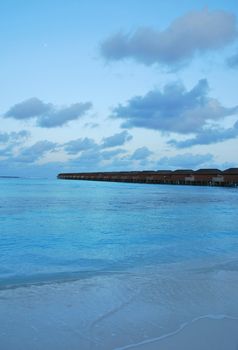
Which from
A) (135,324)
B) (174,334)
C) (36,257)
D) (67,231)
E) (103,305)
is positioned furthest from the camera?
(67,231)

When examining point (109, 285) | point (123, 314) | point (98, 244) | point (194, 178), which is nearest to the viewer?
point (123, 314)

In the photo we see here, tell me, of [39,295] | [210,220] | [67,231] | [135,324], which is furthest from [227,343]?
[210,220]

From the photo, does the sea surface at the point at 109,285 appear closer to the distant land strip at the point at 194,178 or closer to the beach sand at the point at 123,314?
the beach sand at the point at 123,314

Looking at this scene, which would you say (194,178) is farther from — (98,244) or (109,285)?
(109,285)

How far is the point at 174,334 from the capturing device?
Result: 14.2 ft

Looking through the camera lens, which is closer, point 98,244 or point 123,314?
point 123,314

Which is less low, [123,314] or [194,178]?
[194,178]

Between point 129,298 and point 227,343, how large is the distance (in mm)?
2047

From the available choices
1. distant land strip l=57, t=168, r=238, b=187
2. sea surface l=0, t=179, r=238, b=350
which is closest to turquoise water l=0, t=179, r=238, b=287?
sea surface l=0, t=179, r=238, b=350

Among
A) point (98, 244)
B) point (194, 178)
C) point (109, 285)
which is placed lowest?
point (98, 244)

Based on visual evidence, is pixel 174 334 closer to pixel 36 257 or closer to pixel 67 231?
pixel 36 257

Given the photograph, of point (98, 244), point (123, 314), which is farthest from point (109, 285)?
point (98, 244)

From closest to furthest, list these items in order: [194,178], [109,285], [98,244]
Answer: [109,285] → [98,244] → [194,178]

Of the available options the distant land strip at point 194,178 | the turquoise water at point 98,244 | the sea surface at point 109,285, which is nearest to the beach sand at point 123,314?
the sea surface at point 109,285
